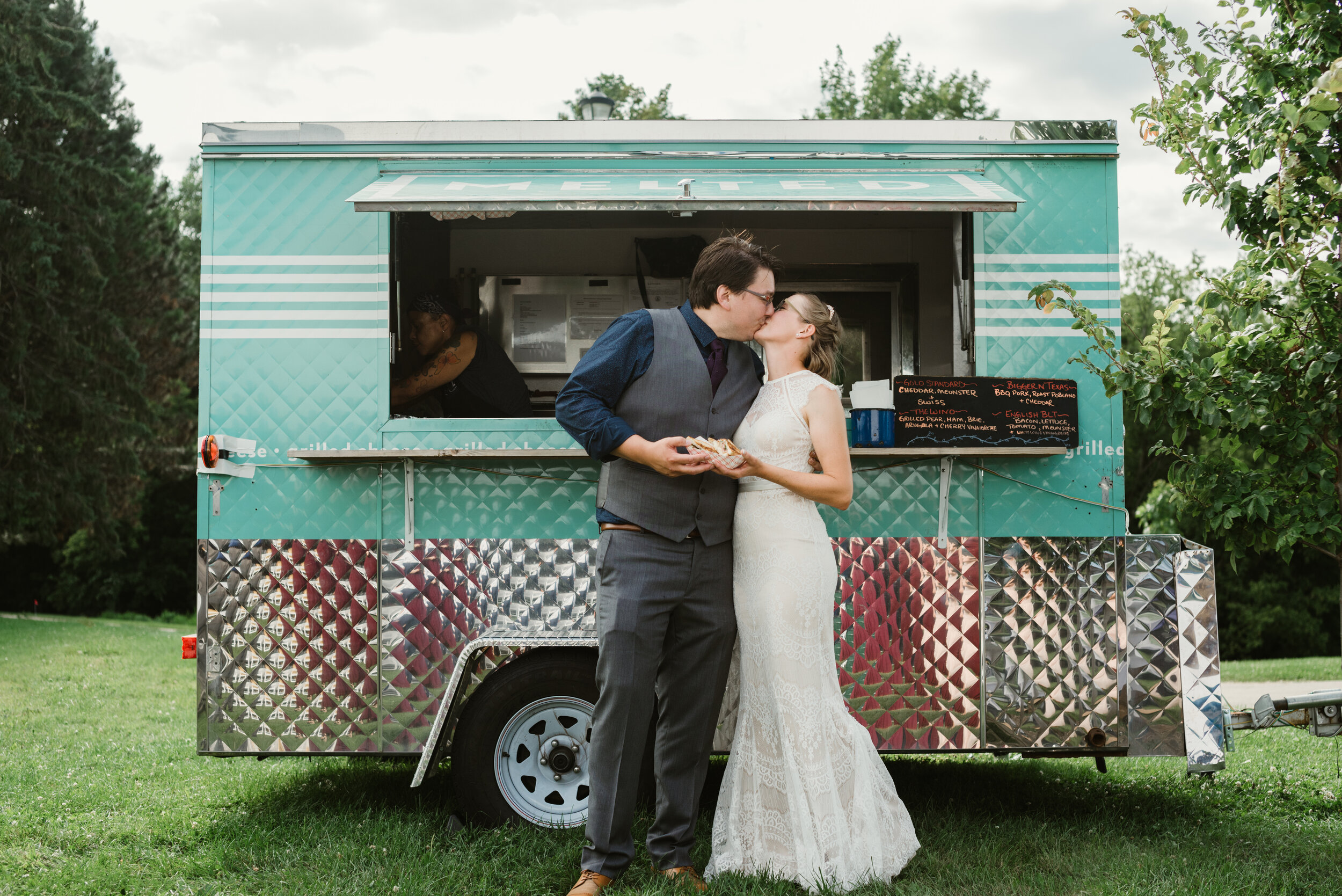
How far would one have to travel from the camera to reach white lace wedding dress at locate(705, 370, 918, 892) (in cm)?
308

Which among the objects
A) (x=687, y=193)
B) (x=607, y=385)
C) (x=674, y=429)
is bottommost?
(x=674, y=429)

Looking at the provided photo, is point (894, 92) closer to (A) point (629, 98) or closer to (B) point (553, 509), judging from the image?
(A) point (629, 98)

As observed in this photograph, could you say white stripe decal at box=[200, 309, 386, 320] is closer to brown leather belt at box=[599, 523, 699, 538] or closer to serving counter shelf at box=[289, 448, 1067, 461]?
serving counter shelf at box=[289, 448, 1067, 461]

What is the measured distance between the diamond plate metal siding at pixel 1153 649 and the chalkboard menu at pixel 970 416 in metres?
0.52

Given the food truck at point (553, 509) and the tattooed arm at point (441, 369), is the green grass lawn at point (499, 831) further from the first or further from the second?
the tattooed arm at point (441, 369)

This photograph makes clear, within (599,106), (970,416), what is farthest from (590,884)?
(599,106)

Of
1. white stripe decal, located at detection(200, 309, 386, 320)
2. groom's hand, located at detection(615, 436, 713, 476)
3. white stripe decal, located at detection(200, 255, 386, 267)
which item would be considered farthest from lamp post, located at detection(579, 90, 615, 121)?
groom's hand, located at detection(615, 436, 713, 476)

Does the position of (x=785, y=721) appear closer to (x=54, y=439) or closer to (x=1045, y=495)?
(x=1045, y=495)

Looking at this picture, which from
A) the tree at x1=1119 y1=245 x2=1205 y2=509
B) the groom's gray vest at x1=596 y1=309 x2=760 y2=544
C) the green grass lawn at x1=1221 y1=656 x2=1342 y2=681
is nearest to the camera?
the groom's gray vest at x1=596 y1=309 x2=760 y2=544

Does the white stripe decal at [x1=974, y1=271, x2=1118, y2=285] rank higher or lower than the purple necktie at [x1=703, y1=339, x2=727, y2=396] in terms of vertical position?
higher

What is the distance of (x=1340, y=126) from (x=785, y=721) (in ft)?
9.27

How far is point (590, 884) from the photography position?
2939 mm

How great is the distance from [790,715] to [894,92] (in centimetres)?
2553

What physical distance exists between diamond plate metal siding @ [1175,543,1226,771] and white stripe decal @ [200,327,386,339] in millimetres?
3104
